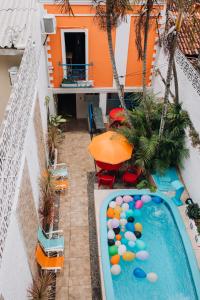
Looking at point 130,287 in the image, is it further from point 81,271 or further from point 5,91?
point 5,91

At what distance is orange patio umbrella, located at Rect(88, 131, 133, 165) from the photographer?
39.0 feet

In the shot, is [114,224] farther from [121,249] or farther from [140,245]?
[140,245]

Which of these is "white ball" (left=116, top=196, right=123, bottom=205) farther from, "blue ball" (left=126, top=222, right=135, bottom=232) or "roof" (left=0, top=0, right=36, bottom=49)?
"roof" (left=0, top=0, right=36, bottom=49)

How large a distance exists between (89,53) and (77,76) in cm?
141

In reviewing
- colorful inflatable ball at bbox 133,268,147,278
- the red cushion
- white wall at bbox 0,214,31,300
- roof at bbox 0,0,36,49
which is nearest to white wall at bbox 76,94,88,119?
the red cushion

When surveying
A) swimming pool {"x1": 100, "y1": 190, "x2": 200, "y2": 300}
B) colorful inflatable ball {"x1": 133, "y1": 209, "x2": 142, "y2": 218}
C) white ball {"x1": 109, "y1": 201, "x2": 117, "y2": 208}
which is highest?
white ball {"x1": 109, "y1": 201, "x2": 117, "y2": 208}

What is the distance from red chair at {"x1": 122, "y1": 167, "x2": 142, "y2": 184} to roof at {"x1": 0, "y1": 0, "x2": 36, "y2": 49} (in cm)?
703

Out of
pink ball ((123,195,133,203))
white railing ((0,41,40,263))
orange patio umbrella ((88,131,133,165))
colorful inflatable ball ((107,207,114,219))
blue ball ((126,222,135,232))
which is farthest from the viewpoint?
orange patio umbrella ((88,131,133,165))

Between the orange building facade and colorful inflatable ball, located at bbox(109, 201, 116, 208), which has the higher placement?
the orange building facade

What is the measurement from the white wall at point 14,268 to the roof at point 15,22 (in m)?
5.59

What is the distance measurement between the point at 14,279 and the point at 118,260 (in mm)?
4423

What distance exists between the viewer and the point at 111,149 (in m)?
12.0

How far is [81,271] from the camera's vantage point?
9.70 meters

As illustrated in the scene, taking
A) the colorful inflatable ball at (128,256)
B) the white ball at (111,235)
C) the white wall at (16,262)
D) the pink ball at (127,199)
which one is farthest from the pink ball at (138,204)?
the white wall at (16,262)
